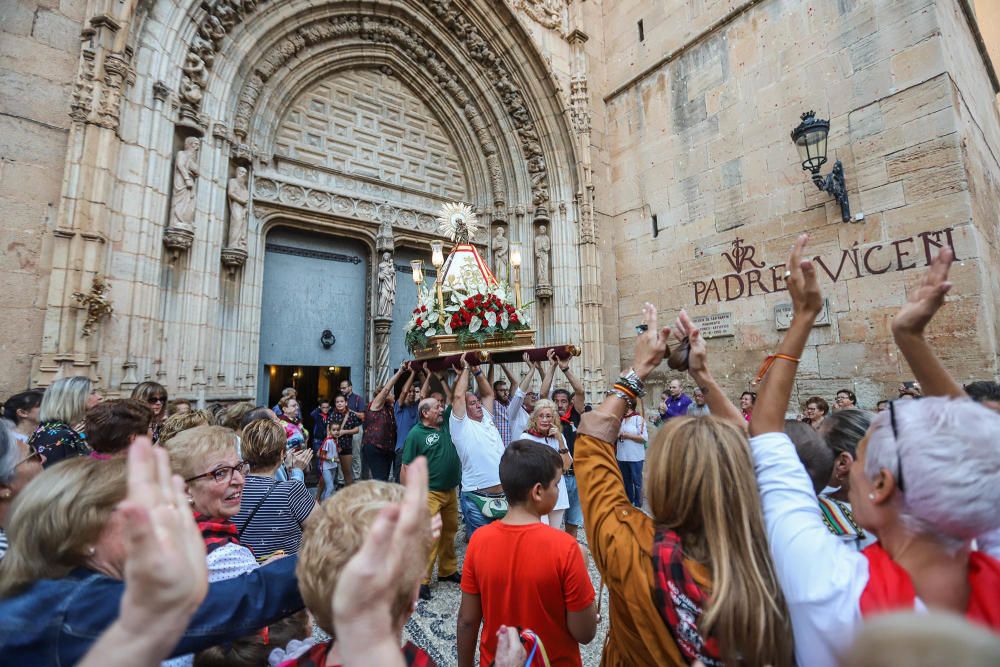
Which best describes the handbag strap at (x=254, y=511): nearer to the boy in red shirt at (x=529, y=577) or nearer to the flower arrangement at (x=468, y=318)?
the boy in red shirt at (x=529, y=577)

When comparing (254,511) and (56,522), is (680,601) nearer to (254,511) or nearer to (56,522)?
(56,522)

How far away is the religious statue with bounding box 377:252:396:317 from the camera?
872 centimetres

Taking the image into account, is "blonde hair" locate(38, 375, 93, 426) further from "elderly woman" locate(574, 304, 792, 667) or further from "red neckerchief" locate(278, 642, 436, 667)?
"elderly woman" locate(574, 304, 792, 667)

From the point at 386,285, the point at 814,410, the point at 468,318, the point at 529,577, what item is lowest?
the point at 529,577

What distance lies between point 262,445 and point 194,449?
633mm

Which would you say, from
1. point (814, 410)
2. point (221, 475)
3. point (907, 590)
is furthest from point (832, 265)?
point (221, 475)

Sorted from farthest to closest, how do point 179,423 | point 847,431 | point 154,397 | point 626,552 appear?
point 154,397
point 179,423
point 847,431
point 626,552

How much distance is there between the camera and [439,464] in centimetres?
382

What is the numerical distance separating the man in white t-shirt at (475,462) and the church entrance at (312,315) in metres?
5.38

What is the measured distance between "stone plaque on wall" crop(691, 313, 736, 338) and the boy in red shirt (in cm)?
682

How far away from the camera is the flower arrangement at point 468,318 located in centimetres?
421

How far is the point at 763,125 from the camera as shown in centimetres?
772

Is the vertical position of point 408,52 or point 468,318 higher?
point 408,52

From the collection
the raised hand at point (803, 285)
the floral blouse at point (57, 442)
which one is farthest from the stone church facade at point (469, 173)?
the raised hand at point (803, 285)
